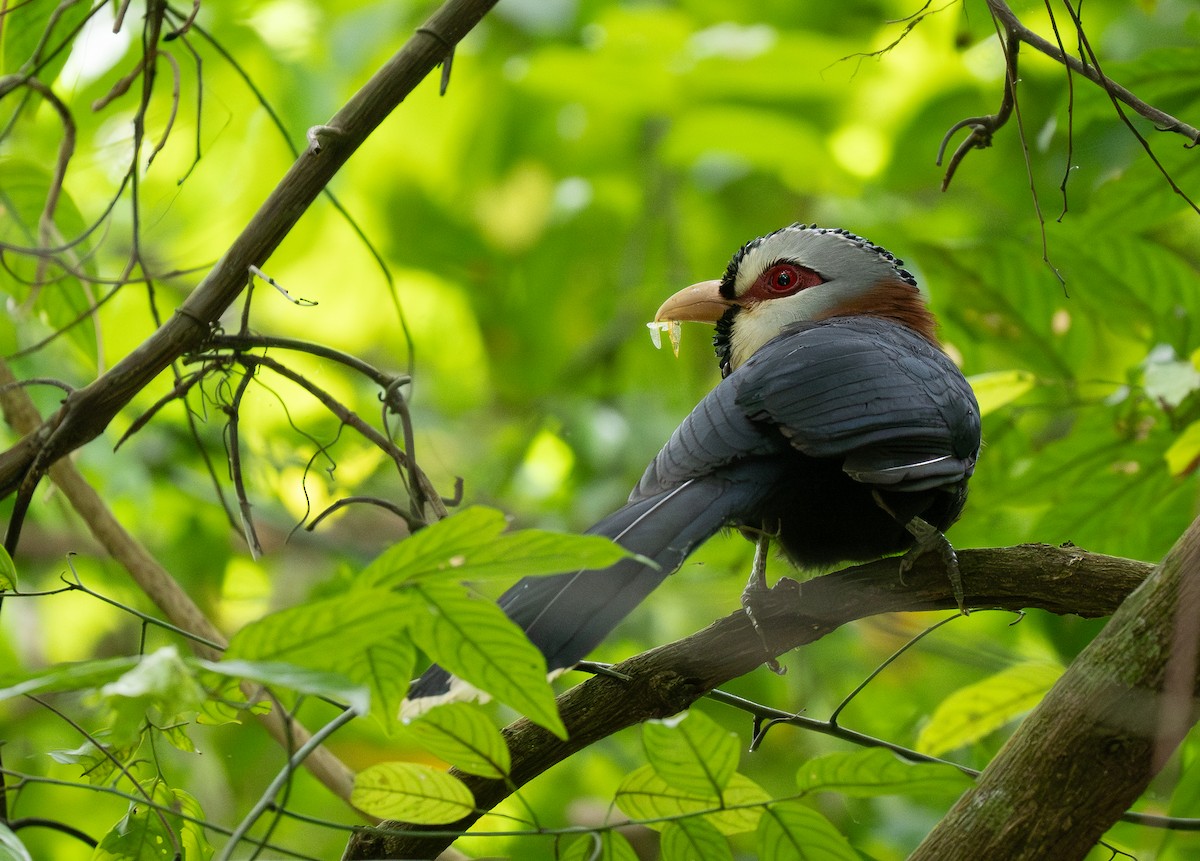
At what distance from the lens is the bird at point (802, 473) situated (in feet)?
5.37

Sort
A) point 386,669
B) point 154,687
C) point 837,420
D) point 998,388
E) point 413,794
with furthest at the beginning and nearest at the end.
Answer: point 998,388 → point 837,420 → point 413,794 → point 386,669 → point 154,687

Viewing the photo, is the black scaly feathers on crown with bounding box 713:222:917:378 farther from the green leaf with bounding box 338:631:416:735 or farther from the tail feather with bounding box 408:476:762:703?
the green leaf with bounding box 338:631:416:735

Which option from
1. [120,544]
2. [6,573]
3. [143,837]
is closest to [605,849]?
[143,837]

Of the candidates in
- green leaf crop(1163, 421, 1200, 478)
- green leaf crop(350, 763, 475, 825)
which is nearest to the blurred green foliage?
green leaf crop(1163, 421, 1200, 478)

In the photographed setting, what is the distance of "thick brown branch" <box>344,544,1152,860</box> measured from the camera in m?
1.59

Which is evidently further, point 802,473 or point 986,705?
point 986,705

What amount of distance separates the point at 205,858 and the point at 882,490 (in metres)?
1.30

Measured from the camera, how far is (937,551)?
203 centimetres

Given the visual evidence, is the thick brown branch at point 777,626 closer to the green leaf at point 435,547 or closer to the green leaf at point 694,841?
the green leaf at point 694,841

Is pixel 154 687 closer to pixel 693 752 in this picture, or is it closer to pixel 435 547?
pixel 435 547

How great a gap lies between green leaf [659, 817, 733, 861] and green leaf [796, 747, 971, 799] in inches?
7.1

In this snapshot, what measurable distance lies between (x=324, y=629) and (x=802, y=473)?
1266mm

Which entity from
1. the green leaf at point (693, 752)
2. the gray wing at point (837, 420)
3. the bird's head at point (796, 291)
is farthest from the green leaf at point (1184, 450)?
the green leaf at point (693, 752)

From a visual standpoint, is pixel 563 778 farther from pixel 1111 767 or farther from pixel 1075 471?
pixel 1111 767
